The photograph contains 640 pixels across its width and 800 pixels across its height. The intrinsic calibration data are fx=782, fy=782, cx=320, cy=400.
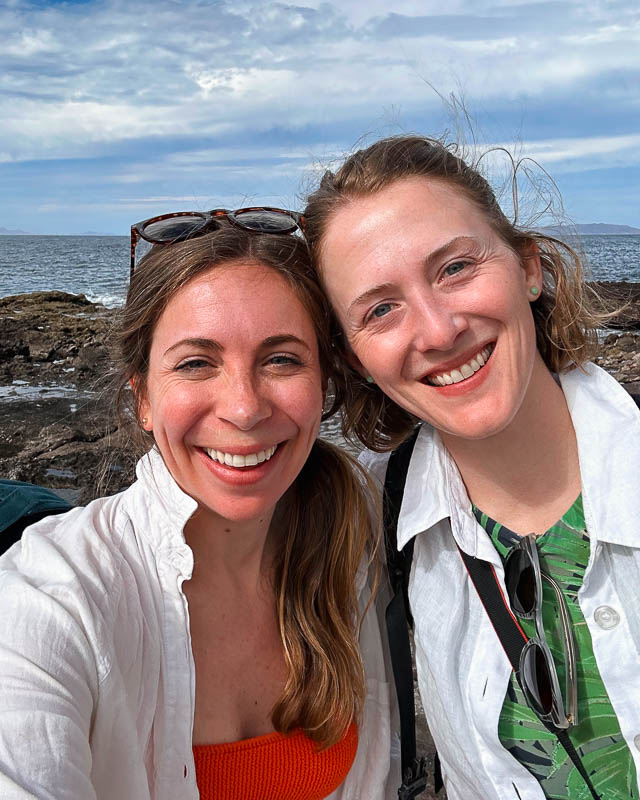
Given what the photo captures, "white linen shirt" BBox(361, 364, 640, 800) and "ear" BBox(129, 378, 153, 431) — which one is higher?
"ear" BBox(129, 378, 153, 431)

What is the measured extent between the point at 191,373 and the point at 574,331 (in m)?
1.46

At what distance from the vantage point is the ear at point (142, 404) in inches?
114

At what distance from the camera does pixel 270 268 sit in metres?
2.79

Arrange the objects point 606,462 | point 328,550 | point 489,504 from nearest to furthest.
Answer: point 606,462 < point 489,504 < point 328,550

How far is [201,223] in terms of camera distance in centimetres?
291

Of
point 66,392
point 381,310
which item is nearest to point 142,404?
point 381,310

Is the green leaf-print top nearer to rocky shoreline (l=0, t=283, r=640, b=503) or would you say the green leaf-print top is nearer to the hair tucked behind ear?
the hair tucked behind ear

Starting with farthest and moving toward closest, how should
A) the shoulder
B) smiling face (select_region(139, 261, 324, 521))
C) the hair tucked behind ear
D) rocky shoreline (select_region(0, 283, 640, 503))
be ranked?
rocky shoreline (select_region(0, 283, 640, 503)) → the hair tucked behind ear → smiling face (select_region(139, 261, 324, 521)) → the shoulder

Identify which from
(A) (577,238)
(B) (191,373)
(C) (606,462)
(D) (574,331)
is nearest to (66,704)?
(B) (191,373)

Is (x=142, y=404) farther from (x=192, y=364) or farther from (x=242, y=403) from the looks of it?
(x=242, y=403)

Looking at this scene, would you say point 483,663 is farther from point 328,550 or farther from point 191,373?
point 191,373

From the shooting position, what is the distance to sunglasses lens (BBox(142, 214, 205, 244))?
290cm

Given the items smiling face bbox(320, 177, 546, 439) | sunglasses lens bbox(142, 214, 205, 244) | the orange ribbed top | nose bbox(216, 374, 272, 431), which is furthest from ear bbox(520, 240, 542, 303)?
the orange ribbed top

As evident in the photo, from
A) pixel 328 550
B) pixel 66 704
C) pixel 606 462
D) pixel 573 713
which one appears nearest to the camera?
pixel 66 704
